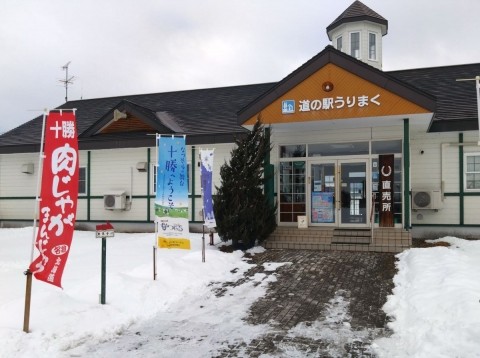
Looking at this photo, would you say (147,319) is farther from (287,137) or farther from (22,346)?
(287,137)

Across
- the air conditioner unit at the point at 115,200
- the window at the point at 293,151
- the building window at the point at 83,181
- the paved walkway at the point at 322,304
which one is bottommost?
the paved walkway at the point at 322,304

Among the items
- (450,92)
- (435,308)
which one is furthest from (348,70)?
(435,308)

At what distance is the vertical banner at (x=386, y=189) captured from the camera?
11.8m

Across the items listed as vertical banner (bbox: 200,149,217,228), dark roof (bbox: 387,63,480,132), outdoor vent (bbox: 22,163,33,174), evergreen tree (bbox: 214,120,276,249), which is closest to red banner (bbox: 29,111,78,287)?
vertical banner (bbox: 200,149,217,228)

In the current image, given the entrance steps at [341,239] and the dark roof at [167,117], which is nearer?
the entrance steps at [341,239]

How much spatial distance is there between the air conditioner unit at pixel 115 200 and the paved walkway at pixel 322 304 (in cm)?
666

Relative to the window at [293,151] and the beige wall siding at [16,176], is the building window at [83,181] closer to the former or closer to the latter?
the beige wall siding at [16,176]

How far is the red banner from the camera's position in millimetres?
5270

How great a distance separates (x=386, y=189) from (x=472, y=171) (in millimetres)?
2551

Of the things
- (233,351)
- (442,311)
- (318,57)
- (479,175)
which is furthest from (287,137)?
(233,351)

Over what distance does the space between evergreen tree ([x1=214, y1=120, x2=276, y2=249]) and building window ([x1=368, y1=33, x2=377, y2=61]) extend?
8612 mm

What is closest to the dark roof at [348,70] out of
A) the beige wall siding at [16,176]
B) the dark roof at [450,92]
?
the dark roof at [450,92]

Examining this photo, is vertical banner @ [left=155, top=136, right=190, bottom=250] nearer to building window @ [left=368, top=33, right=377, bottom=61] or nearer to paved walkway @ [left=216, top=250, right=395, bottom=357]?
paved walkway @ [left=216, top=250, right=395, bottom=357]

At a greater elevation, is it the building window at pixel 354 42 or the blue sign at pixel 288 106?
the building window at pixel 354 42
